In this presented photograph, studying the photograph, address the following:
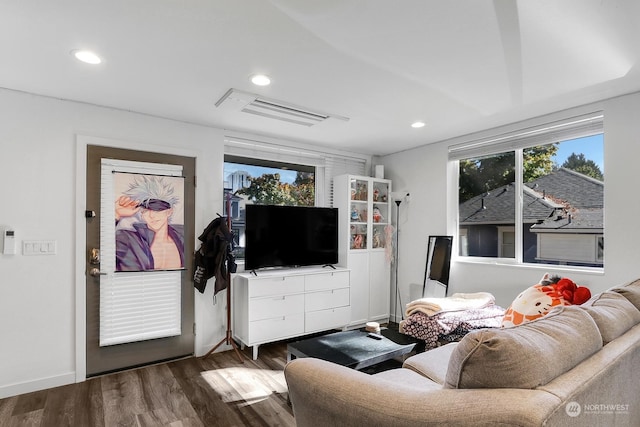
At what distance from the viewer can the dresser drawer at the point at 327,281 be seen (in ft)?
12.4

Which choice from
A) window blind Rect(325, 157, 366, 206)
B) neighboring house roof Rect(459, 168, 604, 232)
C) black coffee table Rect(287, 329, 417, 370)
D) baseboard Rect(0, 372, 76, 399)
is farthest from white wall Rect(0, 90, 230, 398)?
neighboring house roof Rect(459, 168, 604, 232)

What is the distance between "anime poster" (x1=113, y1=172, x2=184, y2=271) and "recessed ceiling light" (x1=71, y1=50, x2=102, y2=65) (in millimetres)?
1114

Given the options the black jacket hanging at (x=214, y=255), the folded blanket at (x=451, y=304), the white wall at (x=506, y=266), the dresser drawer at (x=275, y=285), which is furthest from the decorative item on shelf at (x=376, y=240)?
the black jacket hanging at (x=214, y=255)

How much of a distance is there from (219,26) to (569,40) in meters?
1.94

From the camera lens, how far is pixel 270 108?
2.98 metres

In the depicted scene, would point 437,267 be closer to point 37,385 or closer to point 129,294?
point 129,294

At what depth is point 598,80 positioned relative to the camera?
2.42 m

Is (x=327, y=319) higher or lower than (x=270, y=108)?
lower

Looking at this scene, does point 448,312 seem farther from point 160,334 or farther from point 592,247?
point 160,334

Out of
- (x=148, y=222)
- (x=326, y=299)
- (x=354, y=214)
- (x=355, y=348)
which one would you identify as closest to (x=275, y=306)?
(x=326, y=299)

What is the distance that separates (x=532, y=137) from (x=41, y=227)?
4365 millimetres

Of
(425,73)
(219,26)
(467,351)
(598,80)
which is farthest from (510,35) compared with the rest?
(467,351)

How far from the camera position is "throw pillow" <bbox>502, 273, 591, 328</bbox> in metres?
2.38

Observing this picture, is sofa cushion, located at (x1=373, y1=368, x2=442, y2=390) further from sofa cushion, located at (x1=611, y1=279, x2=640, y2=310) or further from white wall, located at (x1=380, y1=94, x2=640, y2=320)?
white wall, located at (x1=380, y1=94, x2=640, y2=320)
